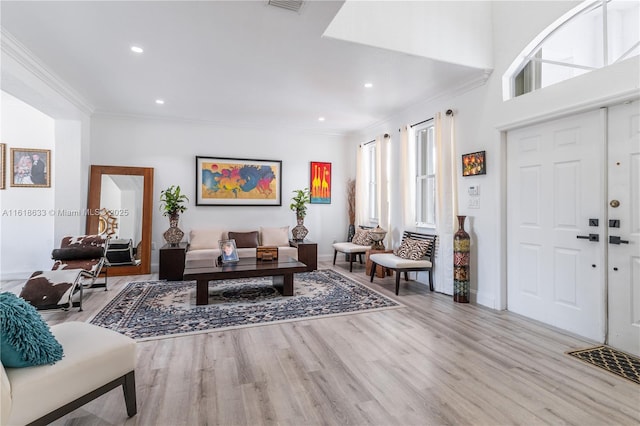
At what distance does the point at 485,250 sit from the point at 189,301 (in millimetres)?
3864

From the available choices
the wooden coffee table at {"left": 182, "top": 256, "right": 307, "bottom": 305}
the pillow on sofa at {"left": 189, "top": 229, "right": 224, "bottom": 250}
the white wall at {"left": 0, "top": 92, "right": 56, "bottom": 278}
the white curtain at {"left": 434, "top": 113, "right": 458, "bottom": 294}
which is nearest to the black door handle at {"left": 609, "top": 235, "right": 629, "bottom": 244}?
the white curtain at {"left": 434, "top": 113, "right": 458, "bottom": 294}

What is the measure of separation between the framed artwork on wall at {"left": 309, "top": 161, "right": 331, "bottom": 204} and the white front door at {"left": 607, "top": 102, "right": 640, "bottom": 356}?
499 cm

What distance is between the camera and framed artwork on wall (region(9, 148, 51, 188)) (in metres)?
5.10

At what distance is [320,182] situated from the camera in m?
7.05

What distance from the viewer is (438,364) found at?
7.91 feet

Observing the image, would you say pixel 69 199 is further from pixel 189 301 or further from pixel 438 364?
pixel 438 364

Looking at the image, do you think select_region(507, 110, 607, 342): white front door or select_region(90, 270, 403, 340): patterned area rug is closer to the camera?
select_region(507, 110, 607, 342): white front door

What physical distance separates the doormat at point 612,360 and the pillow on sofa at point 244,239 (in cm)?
482

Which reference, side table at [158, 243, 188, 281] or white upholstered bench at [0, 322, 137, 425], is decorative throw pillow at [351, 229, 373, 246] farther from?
white upholstered bench at [0, 322, 137, 425]

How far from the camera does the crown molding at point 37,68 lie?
318 cm

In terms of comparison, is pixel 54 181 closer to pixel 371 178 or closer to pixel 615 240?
pixel 371 178

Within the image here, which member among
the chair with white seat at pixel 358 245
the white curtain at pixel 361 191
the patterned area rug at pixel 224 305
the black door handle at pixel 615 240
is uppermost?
the white curtain at pixel 361 191

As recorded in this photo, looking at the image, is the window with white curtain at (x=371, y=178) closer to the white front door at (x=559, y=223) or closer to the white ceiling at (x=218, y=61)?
the white ceiling at (x=218, y=61)

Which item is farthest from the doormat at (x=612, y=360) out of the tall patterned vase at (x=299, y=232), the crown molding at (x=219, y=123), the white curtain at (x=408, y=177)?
the crown molding at (x=219, y=123)
